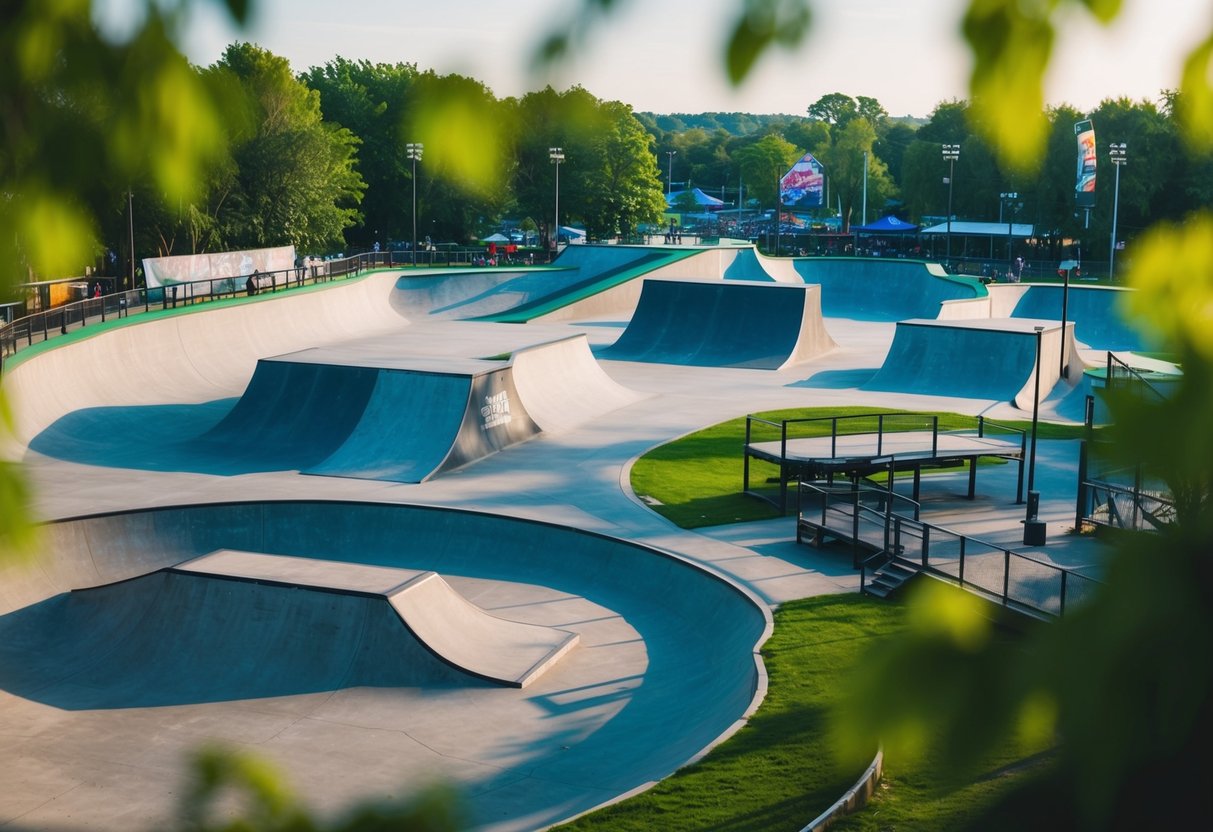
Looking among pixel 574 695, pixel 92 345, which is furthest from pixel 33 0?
pixel 92 345

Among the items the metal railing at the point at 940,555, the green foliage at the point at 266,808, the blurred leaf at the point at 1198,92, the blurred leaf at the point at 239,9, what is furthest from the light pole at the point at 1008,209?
the green foliage at the point at 266,808

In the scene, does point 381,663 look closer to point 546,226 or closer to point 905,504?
point 905,504

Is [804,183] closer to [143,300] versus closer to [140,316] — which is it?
[143,300]

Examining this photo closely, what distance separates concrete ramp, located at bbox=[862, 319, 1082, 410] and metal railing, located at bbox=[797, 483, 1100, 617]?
→ 1403 centimetres

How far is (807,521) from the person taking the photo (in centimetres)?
1895

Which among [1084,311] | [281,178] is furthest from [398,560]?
[281,178]

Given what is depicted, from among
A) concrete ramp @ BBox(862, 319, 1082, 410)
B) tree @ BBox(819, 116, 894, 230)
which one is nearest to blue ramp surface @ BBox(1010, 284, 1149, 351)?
concrete ramp @ BBox(862, 319, 1082, 410)

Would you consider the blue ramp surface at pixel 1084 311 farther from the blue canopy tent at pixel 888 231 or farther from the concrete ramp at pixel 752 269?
the blue canopy tent at pixel 888 231

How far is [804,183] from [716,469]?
180 feet

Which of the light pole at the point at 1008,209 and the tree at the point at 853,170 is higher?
the tree at the point at 853,170

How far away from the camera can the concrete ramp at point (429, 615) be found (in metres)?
14.4

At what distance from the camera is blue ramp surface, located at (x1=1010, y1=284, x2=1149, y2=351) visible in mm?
47875

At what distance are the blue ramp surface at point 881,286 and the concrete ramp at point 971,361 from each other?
17895 millimetres

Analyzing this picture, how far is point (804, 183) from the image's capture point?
75812 millimetres
